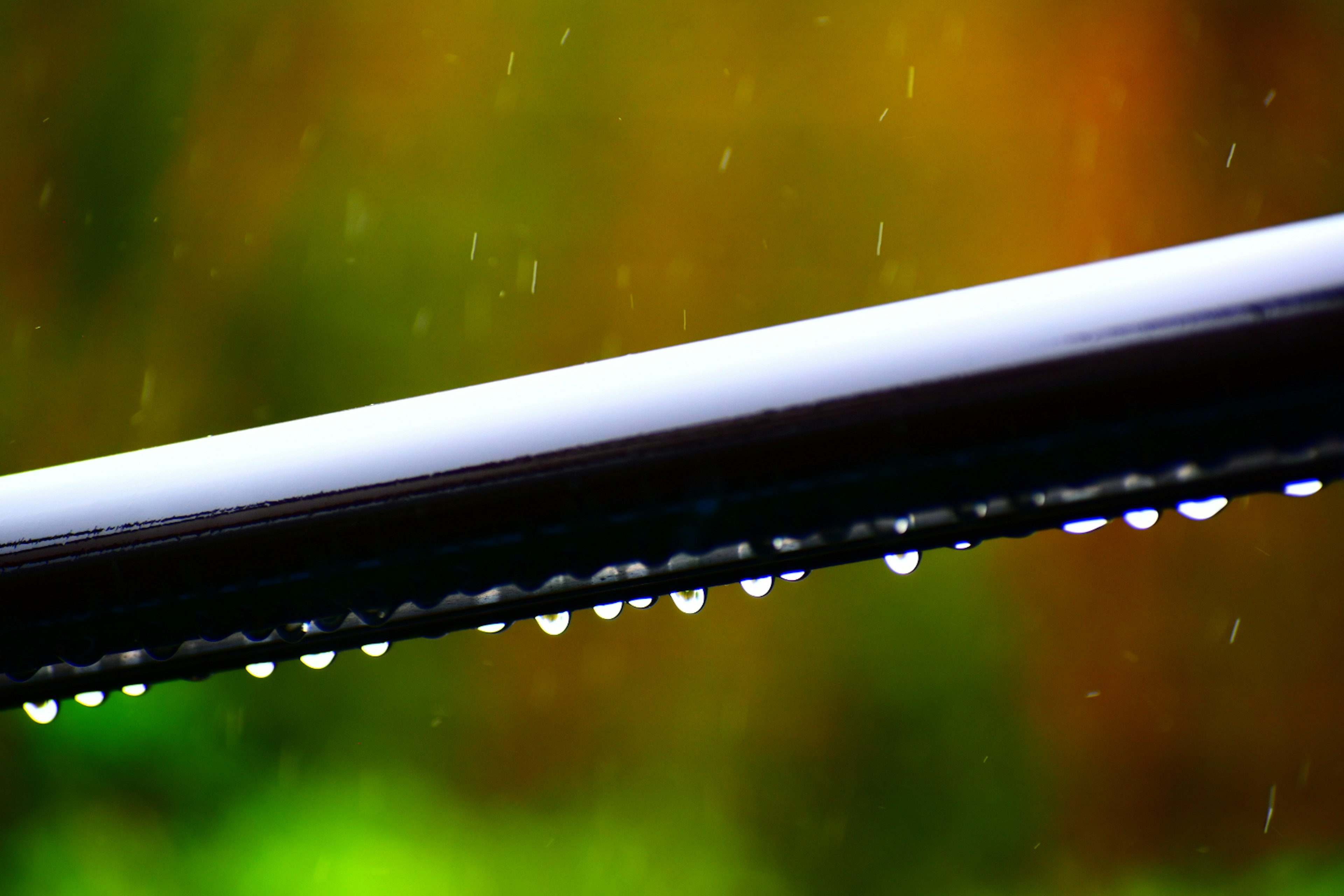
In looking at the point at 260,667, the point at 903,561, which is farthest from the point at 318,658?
the point at 903,561

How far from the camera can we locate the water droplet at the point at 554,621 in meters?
0.19

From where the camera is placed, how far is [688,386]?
15cm

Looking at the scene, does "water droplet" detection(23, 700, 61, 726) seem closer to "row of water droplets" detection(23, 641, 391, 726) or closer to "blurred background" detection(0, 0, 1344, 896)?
"row of water droplets" detection(23, 641, 391, 726)

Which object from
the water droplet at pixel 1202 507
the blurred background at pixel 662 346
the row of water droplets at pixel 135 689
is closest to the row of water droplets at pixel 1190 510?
the water droplet at pixel 1202 507

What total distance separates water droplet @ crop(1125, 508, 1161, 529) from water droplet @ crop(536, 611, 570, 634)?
105mm

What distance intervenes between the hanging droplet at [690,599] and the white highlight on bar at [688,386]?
5 centimetres

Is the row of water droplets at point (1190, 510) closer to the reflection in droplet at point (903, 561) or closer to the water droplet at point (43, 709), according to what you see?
the reflection in droplet at point (903, 561)

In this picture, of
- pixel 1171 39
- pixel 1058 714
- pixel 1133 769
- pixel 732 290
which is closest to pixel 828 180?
pixel 732 290

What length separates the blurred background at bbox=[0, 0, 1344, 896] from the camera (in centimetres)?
268

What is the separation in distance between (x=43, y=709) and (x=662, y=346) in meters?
2.63

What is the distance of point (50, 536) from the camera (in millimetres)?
182

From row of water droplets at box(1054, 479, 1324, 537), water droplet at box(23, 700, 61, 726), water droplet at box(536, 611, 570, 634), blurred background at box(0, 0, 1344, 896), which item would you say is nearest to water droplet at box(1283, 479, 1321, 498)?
row of water droplets at box(1054, 479, 1324, 537)

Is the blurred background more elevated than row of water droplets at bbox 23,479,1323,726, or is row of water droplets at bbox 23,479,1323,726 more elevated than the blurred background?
the blurred background

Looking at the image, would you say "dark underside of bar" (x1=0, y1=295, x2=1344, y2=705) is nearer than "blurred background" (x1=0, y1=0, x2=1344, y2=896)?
Yes
